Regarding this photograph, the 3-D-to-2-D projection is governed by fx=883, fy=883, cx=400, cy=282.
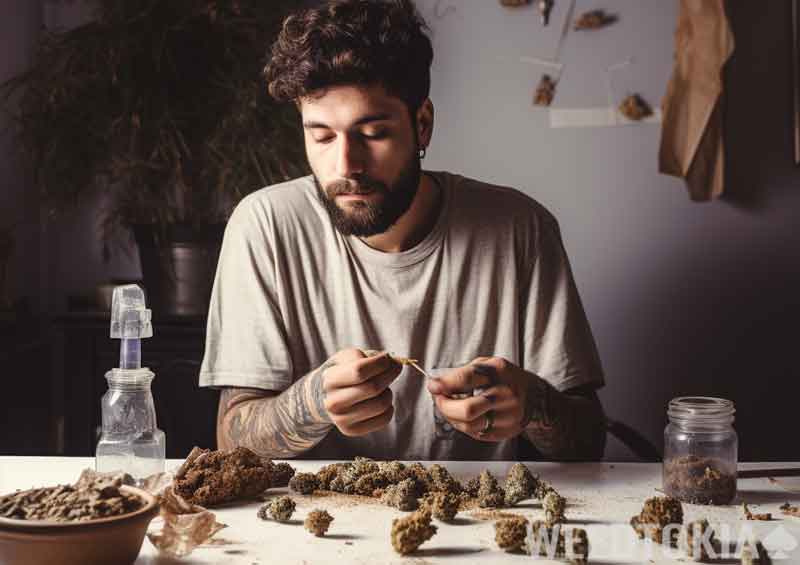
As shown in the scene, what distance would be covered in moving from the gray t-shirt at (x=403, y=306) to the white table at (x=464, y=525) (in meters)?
0.38

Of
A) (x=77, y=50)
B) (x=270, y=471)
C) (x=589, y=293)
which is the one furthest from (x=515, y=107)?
(x=270, y=471)

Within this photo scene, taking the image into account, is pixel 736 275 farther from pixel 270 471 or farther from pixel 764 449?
pixel 270 471

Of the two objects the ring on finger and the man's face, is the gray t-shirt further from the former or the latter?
the ring on finger

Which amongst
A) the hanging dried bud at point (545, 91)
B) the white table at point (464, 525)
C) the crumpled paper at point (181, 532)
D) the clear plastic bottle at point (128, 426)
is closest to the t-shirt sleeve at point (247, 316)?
the white table at point (464, 525)

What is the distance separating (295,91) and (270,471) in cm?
81

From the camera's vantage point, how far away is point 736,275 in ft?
9.76

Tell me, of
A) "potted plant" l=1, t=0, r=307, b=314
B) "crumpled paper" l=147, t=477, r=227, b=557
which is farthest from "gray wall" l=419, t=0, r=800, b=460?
"crumpled paper" l=147, t=477, r=227, b=557

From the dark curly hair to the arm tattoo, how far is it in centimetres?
62

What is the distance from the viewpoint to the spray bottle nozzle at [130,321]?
137 centimetres

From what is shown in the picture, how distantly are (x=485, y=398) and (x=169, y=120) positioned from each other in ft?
5.41

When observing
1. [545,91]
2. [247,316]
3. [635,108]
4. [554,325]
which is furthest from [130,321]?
[635,108]

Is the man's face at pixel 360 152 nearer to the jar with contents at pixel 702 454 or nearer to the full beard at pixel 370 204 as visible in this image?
the full beard at pixel 370 204

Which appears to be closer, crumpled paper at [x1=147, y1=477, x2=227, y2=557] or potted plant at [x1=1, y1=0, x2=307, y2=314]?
crumpled paper at [x1=147, y1=477, x2=227, y2=557]

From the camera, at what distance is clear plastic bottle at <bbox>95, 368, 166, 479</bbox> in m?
1.39
